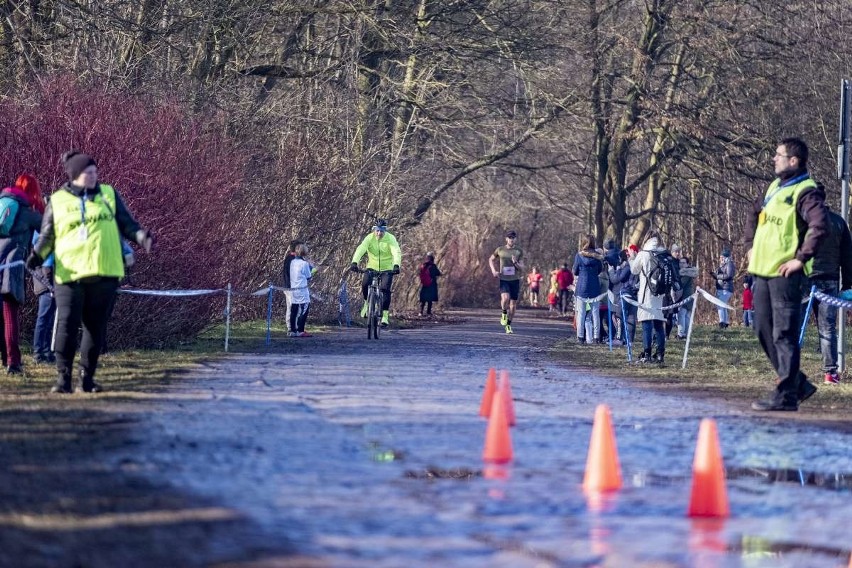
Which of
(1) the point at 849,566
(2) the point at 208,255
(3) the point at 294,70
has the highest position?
(3) the point at 294,70

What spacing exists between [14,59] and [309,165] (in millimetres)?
7341

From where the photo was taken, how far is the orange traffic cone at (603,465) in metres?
7.40

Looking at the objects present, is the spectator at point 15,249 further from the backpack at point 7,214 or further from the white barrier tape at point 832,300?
the white barrier tape at point 832,300

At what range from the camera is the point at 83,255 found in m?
11.2

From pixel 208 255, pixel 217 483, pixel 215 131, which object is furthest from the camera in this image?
pixel 215 131

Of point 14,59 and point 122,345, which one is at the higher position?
point 14,59

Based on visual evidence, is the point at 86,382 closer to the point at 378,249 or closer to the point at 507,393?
the point at 507,393

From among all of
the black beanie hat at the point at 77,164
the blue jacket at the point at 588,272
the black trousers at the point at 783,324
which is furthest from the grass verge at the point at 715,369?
the black beanie hat at the point at 77,164

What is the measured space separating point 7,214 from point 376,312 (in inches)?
376

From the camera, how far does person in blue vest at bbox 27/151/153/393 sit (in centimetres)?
1123

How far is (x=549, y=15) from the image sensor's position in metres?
31.2

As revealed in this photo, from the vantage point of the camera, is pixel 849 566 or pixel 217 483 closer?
pixel 849 566

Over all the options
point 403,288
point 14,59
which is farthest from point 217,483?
point 403,288

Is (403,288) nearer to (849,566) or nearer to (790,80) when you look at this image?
(790,80)
